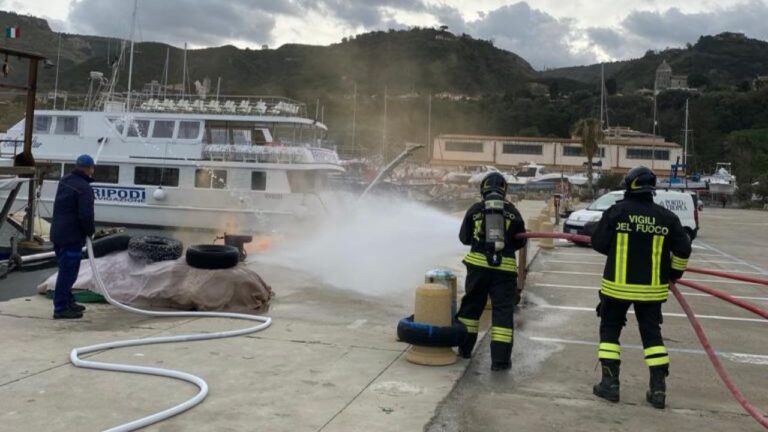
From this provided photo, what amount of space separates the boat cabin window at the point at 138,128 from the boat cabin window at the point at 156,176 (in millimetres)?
1102

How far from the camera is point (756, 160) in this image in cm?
6975

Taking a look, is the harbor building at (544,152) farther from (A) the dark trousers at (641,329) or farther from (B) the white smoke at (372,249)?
(A) the dark trousers at (641,329)

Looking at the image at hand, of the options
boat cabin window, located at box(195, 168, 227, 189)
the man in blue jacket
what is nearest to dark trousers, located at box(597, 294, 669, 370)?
the man in blue jacket

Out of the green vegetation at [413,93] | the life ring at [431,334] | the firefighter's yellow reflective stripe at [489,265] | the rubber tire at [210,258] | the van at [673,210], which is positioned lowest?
the life ring at [431,334]

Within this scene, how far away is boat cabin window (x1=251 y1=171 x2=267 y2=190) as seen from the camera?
19359 mm

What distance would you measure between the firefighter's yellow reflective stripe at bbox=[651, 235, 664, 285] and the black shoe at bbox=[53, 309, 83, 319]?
228 inches

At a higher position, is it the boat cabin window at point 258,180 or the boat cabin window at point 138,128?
the boat cabin window at point 138,128

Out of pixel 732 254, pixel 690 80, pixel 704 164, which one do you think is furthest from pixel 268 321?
pixel 690 80

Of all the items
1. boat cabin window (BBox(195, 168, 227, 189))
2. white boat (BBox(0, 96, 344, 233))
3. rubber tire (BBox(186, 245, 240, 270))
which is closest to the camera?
rubber tire (BBox(186, 245, 240, 270))

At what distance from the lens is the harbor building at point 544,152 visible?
71756 millimetres

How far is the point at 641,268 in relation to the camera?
4.74 meters

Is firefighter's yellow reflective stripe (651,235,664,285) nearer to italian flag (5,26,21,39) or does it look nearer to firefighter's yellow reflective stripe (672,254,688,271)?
firefighter's yellow reflective stripe (672,254,688,271)

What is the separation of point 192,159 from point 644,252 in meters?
17.4

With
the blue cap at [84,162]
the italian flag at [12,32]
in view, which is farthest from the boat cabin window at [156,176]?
the blue cap at [84,162]
